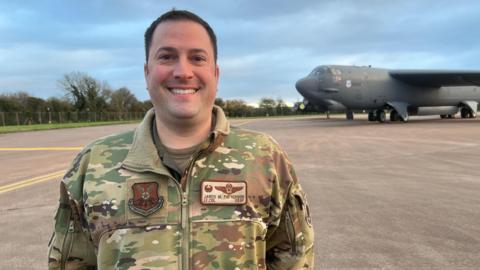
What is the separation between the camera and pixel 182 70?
1829 millimetres

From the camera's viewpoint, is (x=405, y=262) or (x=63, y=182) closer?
(x=63, y=182)

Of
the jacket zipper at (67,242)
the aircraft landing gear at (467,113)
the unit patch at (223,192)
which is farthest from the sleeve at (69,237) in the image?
the aircraft landing gear at (467,113)

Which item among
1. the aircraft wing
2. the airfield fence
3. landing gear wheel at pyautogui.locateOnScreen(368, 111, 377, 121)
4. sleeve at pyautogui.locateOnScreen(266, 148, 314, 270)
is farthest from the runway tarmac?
the airfield fence

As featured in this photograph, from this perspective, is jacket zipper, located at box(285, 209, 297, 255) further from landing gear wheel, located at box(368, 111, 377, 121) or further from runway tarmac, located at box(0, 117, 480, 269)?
landing gear wheel, located at box(368, 111, 377, 121)

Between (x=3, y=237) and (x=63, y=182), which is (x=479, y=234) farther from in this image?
(x=3, y=237)

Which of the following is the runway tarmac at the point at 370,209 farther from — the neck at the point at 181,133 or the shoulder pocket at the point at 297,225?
the neck at the point at 181,133

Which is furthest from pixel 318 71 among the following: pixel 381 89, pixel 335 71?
pixel 381 89

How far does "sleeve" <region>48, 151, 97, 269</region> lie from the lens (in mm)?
1843

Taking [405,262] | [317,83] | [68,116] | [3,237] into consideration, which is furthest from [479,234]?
[68,116]

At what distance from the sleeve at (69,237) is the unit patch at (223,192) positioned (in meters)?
0.56

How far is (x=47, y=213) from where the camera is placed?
629cm

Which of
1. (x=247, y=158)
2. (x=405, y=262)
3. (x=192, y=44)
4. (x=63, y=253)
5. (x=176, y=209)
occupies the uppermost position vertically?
(x=192, y=44)

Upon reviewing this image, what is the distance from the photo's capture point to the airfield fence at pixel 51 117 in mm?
55375

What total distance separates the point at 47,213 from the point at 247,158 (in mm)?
5369
